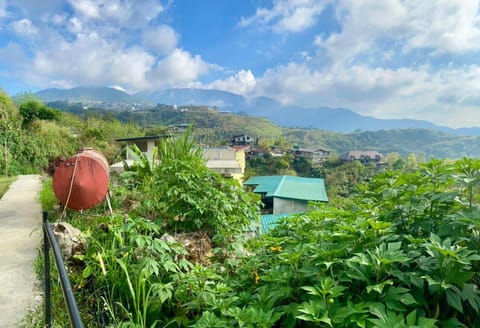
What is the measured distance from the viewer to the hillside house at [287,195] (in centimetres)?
1717

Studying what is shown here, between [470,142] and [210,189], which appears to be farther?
[470,142]

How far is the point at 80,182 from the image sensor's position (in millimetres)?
3818

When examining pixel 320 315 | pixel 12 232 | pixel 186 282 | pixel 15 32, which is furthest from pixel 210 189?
pixel 15 32

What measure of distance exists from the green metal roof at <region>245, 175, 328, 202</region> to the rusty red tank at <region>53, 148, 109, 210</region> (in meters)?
13.1

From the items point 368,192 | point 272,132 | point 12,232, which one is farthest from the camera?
point 272,132

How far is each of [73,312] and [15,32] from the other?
17.6m

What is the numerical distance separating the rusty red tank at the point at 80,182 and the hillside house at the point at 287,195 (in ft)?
38.6

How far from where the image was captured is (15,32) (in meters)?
13.9

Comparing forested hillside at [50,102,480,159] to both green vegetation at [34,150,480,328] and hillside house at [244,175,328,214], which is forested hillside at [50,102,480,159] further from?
green vegetation at [34,150,480,328]

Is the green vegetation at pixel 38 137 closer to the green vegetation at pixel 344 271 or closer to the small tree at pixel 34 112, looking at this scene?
the small tree at pixel 34 112

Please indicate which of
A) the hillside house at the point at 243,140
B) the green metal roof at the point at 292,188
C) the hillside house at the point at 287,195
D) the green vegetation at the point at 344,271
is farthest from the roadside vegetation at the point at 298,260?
the hillside house at the point at 243,140

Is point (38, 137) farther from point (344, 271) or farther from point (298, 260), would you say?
point (344, 271)

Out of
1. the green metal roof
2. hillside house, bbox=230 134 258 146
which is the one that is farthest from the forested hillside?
the green metal roof

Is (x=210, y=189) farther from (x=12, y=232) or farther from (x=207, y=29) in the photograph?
(x=207, y=29)
